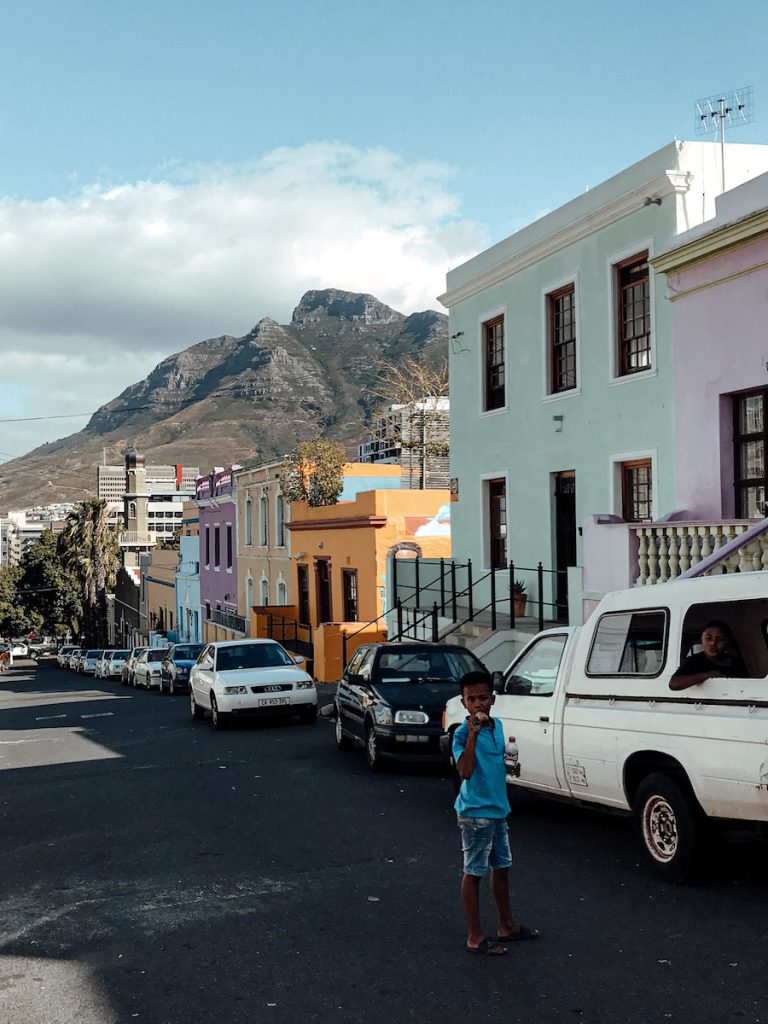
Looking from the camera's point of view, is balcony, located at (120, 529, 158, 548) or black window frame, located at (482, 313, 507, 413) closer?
black window frame, located at (482, 313, 507, 413)

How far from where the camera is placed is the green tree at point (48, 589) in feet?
310

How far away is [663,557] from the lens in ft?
44.6

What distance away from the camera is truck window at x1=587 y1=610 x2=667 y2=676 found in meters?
8.24

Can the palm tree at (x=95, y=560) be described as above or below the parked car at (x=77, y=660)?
above

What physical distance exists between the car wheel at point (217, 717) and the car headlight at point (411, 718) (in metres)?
6.60

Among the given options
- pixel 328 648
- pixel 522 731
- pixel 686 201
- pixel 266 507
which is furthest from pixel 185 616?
pixel 522 731

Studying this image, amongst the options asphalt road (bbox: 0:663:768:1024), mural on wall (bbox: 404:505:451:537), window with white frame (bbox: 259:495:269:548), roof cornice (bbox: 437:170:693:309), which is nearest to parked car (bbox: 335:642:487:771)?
asphalt road (bbox: 0:663:768:1024)

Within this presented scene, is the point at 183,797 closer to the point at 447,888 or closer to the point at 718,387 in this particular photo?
the point at 447,888

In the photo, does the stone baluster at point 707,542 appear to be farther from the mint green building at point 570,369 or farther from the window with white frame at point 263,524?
the window with white frame at point 263,524

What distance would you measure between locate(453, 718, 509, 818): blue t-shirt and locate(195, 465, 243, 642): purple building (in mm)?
37289

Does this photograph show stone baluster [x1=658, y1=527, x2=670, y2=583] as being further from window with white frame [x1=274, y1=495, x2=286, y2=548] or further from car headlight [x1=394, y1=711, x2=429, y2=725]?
window with white frame [x1=274, y1=495, x2=286, y2=548]

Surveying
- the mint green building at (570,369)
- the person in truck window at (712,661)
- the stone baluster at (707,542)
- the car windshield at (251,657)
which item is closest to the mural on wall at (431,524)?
the mint green building at (570,369)

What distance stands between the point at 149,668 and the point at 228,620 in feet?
35.0

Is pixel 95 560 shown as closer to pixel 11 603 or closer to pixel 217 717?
pixel 11 603
